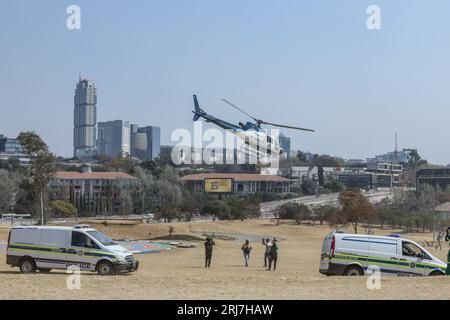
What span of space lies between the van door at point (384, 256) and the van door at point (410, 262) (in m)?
0.24

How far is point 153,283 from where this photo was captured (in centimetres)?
1978

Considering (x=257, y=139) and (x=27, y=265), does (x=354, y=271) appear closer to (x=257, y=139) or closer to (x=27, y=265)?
(x=27, y=265)

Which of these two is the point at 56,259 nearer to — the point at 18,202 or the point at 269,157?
the point at 269,157

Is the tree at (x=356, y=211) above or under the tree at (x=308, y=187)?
under

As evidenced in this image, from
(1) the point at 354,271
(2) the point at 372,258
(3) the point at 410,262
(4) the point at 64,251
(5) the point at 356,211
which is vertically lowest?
(1) the point at 354,271

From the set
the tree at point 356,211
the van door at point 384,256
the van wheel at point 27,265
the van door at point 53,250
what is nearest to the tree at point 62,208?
the tree at point 356,211

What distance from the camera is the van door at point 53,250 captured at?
80.9 ft

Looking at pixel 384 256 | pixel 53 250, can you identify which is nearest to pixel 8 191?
pixel 53 250

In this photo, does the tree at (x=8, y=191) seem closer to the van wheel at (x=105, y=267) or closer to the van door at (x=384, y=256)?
the van wheel at (x=105, y=267)

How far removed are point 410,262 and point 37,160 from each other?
4553cm

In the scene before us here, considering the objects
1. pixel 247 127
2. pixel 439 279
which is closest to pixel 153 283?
pixel 439 279

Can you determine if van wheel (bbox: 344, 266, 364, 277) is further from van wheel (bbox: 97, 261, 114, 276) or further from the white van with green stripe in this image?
van wheel (bbox: 97, 261, 114, 276)

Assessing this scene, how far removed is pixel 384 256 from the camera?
24.4m
